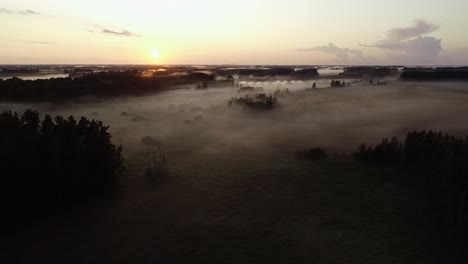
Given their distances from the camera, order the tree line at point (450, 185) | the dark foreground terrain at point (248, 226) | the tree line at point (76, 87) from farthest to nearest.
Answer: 1. the tree line at point (76, 87)
2. the tree line at point (450, 185)
3. the dark foreground terrain at point (248, 226)

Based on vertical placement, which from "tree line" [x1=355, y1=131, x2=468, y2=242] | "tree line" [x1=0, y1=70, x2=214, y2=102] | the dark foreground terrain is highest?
"tree line" [x1=0, y1=70, x2=214, y2=102]

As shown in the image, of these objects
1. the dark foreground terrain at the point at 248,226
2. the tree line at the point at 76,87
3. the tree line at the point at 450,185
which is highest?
the tree line at the point at 76,87

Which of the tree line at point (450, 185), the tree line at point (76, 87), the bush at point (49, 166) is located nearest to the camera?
the tree line at point (450, 185)

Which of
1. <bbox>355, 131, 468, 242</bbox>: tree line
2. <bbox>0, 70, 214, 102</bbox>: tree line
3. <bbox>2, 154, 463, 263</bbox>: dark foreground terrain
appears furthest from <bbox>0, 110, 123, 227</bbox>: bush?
<bbox>0, 70, 214, 102</bbox>: tree line

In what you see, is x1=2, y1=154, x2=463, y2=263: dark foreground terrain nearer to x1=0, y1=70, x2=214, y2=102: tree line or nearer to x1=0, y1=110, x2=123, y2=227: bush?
x1=0, y1=110, x2=123, y2=227: bush

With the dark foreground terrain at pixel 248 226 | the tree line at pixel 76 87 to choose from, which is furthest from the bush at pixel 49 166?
the tree line at pixel 76 87

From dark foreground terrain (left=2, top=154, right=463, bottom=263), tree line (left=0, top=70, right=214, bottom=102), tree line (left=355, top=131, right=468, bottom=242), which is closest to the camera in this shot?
dark foreground terrain (left=2, top=154, right=463, bottom=263)

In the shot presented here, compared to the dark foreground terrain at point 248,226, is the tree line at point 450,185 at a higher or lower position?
higher

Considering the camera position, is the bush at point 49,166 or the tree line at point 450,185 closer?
the tree line at point 450,185

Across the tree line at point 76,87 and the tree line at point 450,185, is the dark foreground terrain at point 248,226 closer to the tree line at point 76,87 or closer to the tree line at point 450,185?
the tree line at point 450,185

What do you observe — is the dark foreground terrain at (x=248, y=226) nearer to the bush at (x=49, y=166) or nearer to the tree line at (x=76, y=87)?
the bush at (x=49, y=166)
